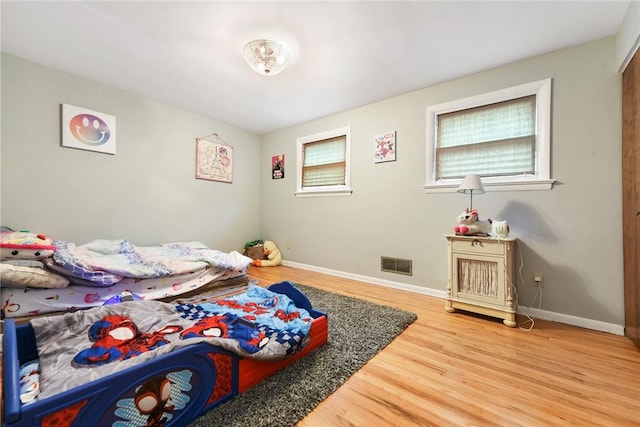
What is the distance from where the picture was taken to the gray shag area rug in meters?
1.11

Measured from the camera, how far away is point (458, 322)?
7.06 ft

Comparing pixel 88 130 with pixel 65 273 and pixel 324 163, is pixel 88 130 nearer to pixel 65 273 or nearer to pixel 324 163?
pixel 65 273

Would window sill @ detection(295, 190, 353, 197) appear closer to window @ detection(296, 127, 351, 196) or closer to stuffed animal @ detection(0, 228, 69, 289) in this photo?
window @ detection(296, 127, 351, 196)

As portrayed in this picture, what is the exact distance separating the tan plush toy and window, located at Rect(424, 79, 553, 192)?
8.61 feet

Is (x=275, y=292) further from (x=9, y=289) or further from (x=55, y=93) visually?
(x=55, y=93)

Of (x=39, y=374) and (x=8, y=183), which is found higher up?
(x=8, y=183)

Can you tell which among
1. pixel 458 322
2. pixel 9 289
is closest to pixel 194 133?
pixel 9 289

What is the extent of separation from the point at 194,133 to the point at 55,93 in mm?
1435

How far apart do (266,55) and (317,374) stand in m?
2.41

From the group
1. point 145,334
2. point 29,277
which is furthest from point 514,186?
point 29,277

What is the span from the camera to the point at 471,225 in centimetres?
237

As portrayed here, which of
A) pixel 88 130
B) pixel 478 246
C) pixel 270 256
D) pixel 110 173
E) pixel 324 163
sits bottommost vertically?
pixel 270 256

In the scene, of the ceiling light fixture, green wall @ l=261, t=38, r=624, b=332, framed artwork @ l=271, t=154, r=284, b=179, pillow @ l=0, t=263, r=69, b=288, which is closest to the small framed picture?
framed artwork @ l=271, t=154, r=284, b=179

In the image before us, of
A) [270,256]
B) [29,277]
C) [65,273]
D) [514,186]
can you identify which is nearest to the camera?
[29,277]
